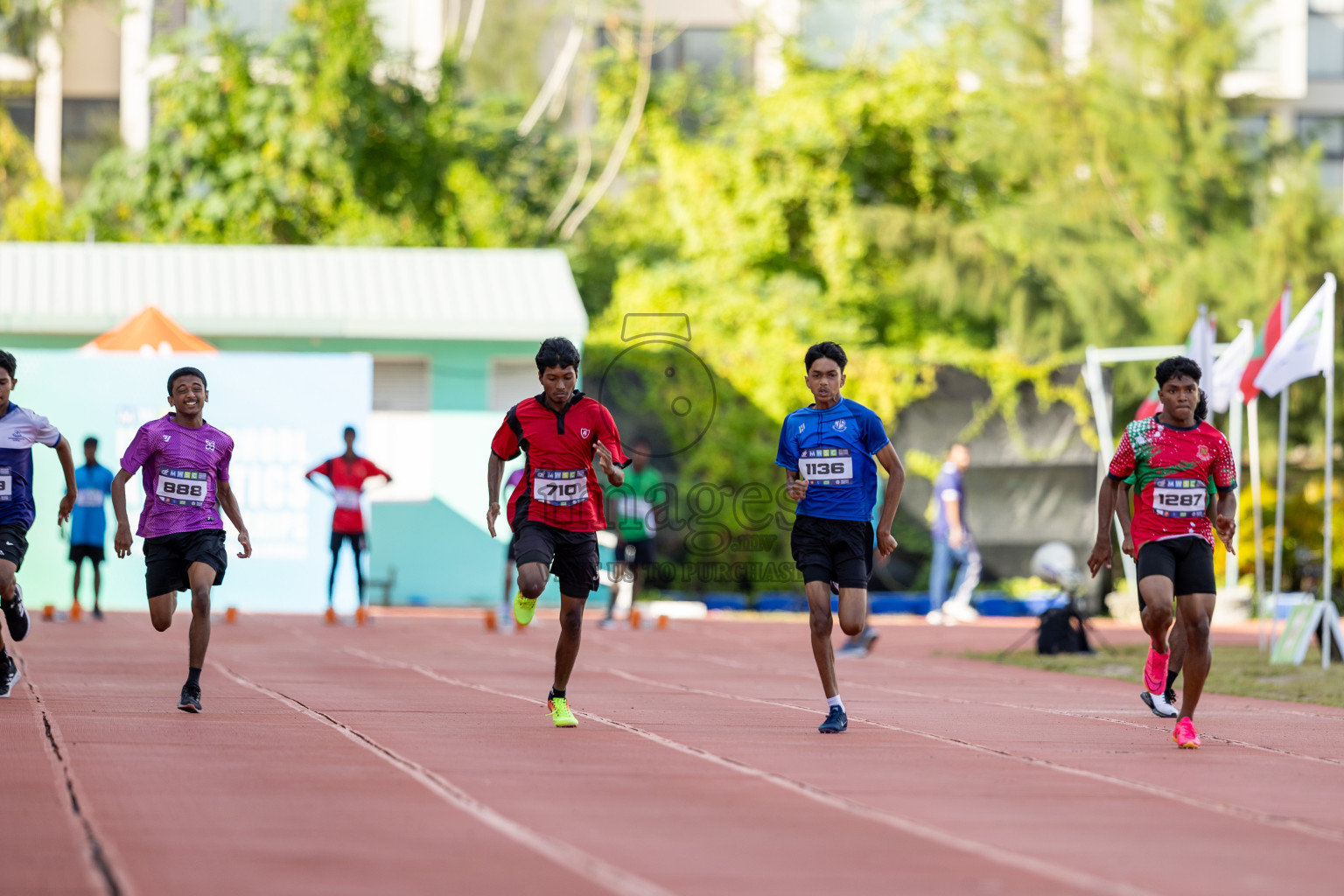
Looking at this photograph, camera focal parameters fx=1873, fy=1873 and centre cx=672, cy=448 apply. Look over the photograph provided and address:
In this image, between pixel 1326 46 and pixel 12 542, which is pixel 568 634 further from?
pixel 1326 46

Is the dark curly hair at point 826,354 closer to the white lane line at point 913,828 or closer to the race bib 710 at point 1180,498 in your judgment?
the race bib 710 at point 1180,498

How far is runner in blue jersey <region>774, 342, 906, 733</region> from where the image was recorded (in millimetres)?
9031

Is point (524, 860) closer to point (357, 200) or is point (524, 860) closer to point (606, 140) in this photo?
point (357, 200)

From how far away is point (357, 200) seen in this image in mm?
32000

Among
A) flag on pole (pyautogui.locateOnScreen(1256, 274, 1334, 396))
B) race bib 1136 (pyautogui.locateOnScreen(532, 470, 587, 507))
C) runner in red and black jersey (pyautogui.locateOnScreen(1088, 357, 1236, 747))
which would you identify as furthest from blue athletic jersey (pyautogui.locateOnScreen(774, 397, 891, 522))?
flag on pole (pyautogui.locateOnScreen(1256, 274, 1334, 396))

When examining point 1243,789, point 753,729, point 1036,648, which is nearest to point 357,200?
point 1036,648

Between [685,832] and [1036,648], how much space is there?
10511 mm

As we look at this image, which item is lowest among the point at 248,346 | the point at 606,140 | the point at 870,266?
the point at 248,346

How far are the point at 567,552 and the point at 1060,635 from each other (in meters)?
8.13

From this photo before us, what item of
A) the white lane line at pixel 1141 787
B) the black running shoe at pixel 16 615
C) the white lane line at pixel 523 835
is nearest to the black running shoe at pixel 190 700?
the black running shoe at pixel 16 615

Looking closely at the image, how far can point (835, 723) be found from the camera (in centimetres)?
903

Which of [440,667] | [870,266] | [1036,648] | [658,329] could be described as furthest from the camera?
[870,266]

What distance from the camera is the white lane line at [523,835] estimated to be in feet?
16.9

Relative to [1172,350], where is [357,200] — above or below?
above
